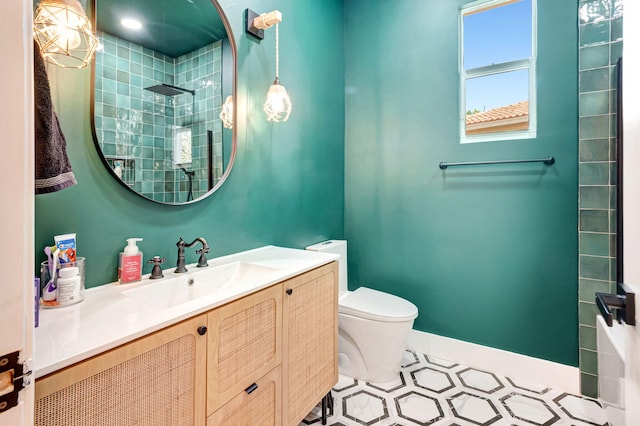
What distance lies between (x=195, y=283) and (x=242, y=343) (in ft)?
1.28

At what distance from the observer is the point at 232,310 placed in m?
1.01

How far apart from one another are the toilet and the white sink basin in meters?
0.74

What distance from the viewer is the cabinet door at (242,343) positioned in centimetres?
95

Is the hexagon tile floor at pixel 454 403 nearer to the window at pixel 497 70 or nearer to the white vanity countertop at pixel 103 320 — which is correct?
→ the white vanity countertop at pixel 103 320

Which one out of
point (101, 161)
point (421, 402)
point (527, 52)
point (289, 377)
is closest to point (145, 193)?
point (101, 161)

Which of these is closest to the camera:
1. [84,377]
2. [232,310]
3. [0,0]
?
[0,0]

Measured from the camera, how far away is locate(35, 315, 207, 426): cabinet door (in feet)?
2.11

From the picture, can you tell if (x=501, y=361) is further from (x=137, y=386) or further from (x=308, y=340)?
(x=137, y=386)

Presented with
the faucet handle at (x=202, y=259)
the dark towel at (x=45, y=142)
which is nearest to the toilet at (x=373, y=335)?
the faucet handle at (x=202, y=259)

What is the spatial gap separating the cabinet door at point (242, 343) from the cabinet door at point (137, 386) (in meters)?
0.04

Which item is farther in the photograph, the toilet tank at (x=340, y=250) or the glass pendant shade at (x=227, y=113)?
the toilet tank at (x=340, y=250)

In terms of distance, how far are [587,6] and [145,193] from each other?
98.4 inches

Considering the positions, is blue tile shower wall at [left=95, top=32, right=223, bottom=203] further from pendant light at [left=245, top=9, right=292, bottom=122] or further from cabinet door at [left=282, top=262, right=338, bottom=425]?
cabinet door at [left=282, top=262, right=338, bottom=425]

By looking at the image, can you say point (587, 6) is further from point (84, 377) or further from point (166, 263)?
point (84, 377)
